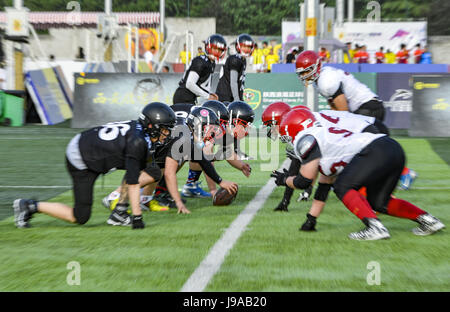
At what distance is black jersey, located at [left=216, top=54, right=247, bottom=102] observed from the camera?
11156 millimetres

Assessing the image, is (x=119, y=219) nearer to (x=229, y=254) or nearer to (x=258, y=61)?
(x=229, y=254)

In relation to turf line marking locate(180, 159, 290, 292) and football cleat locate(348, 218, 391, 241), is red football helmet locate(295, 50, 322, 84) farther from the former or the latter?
football cleat locate(348, 218, 391, 241)

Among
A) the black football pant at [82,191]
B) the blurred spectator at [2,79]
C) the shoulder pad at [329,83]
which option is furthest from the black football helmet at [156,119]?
the blurred spectator at [2,79]

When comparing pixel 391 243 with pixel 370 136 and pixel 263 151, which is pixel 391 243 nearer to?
pixel 370 136

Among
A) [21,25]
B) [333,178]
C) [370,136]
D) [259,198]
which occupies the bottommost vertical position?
[259,198]

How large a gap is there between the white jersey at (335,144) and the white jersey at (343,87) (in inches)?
72.3

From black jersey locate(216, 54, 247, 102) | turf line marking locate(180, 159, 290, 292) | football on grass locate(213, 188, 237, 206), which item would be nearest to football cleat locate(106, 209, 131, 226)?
turf line marking locate(180, 159, 290, 292)

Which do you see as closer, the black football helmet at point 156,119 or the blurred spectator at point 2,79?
the black football helmet at point 156,119

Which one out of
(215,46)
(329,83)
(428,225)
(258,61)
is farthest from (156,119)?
(258,61)

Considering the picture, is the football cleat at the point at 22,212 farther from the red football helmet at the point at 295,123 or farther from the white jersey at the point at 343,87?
the white jersey at the point at 343,87

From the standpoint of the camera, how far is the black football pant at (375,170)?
5.52 metres
